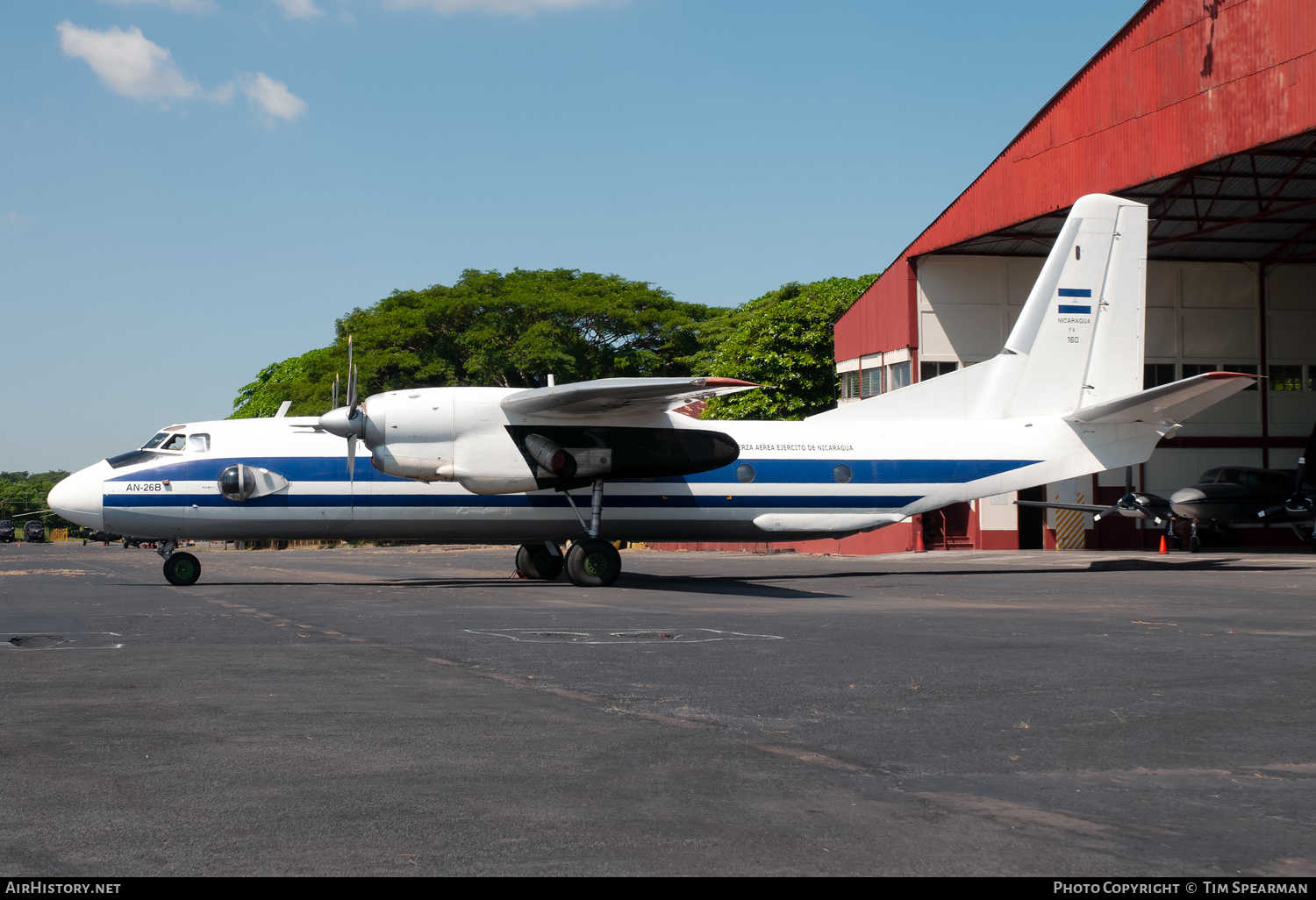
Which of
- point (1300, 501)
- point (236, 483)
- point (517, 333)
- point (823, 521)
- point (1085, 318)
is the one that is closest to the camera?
point (236, 483)

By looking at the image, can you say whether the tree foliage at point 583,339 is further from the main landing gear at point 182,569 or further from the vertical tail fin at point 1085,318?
the main landing gear at point 182,569

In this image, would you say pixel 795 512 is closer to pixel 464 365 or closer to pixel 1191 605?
pixel 1191 605

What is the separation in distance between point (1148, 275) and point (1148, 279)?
0.22 m

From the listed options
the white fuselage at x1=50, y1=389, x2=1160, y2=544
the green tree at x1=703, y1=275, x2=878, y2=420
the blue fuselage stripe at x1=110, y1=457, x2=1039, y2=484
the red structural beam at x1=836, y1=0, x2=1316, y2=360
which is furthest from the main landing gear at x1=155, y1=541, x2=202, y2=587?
the green tree at x1=703, y1=275, x2=878, y2=420

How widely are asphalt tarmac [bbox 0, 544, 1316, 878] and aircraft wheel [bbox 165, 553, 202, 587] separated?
6.67 m

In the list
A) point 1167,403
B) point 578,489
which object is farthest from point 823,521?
point 1167,403

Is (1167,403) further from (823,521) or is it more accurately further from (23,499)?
(23,499)

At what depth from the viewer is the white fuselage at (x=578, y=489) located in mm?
20641

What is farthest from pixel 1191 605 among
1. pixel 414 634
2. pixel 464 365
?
pixel 464 365

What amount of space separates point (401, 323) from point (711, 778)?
2286 inches

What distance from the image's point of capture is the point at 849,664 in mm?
9789

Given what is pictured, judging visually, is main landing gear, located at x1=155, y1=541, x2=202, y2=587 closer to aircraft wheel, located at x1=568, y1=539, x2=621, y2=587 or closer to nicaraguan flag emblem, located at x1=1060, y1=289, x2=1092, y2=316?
aircraft wheel, located at x1=568, y1=539, x2=621, y2=587

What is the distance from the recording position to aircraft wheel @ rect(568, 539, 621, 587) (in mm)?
20812

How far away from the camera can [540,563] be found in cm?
2356
